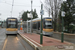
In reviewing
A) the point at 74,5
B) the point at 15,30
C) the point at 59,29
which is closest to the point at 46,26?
the point at 15,30

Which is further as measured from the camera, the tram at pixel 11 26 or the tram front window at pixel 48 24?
the tram front window at pixel 48 24

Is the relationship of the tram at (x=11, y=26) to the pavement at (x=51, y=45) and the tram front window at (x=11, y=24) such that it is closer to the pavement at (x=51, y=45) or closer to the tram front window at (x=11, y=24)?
the tram front window at (x=11, y=24)

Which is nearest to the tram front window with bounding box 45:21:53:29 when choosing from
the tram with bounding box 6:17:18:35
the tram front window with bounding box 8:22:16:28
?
the tram with bounding box 6:17:18:35

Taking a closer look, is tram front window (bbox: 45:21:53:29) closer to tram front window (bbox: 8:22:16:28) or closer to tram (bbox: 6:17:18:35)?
tram (bbox: 6:17:18:35)

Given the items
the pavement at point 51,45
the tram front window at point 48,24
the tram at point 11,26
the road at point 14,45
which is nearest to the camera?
the pavement at point 51,45

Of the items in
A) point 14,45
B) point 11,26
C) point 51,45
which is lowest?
point 14,45

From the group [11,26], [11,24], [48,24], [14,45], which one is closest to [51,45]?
[14,45]

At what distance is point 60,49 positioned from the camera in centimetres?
809

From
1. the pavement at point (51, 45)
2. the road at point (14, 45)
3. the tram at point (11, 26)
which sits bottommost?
the road at point (14, 45)

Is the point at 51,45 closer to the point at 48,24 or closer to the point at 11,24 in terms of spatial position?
the point at 48,24

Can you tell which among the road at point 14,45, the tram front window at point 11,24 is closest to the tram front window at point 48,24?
the tram front window at point 11,24

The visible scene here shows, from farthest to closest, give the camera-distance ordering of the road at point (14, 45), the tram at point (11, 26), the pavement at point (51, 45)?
1. the tram at point (11, 26)
2. the road at point (14, 45)
3. the pavement at point (51, 45)

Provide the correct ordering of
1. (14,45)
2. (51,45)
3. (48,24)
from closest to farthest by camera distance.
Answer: (51,45)
(14,45)
(48,24)

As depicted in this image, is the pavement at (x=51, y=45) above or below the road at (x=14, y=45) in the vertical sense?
above
